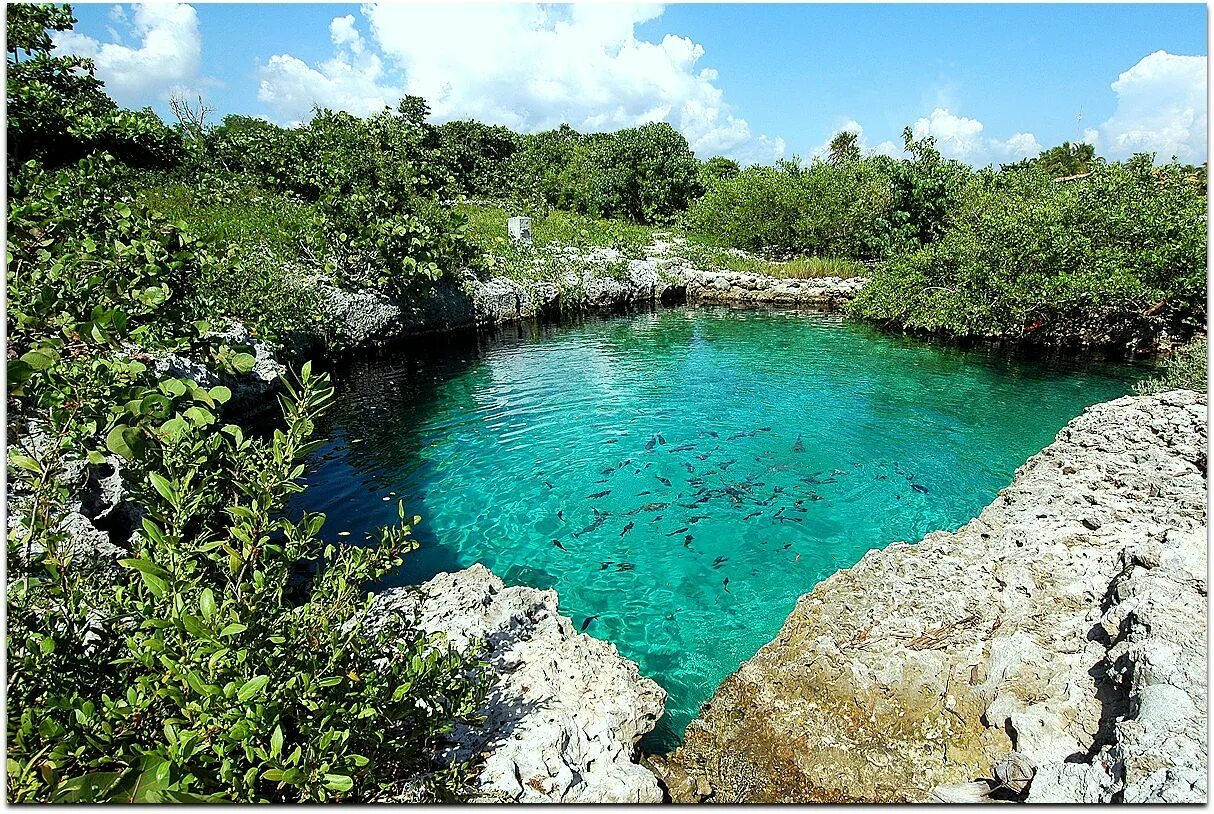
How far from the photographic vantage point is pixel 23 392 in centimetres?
264

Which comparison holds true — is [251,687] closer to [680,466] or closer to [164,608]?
[164,608]

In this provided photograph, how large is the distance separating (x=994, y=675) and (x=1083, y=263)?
15717 mm

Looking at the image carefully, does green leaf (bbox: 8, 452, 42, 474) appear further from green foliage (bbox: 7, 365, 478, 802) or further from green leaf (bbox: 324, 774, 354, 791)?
green leaf (bbox: 324, 774, 354, 791)

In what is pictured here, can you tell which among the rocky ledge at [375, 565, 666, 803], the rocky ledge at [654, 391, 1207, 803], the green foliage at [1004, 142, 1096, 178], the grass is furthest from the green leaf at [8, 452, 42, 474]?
the green foliage at [1004, 142, 1096, 178]

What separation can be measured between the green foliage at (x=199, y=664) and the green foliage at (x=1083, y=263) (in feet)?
60.2

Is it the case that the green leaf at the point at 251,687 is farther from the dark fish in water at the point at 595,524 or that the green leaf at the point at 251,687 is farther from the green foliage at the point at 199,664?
the dark fish in water at the point at 595,524

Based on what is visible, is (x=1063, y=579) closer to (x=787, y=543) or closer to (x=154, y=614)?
(x=787, y=543)

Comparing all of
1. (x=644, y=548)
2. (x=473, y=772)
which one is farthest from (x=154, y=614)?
(x=644, y=548)

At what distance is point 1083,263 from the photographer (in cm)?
1669

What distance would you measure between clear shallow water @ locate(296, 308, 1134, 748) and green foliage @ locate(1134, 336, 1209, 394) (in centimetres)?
130

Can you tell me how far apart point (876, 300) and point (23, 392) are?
72.1 feet

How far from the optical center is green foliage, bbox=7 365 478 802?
247 cm

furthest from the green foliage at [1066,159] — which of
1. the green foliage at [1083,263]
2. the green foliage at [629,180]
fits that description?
the green foliage at [1083,263]

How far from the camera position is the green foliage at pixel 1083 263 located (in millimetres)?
15945
